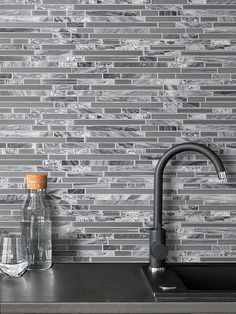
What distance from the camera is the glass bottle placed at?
6.90 feet

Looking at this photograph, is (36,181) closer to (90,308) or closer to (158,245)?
(158,245)

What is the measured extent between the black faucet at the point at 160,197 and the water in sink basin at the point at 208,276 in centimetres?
11

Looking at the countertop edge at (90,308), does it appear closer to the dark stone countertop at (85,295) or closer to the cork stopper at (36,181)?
the dark stone countertop at (85,295)

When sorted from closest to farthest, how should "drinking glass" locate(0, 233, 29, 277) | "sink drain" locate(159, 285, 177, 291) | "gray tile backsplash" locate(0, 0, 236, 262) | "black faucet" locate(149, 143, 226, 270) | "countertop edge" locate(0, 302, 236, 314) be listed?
"countertop edge" locate(0, 302, 236, 314)
"sink drain" locate(159, 285, 177, 291)
"drinking glass" locate(0, 233, 29, 277)
"black faucet" locate(149, 143, 226, 270)
"gray tile backsplash" locate(0, 0, 236, 262)

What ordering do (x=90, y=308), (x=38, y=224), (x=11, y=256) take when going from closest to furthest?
(x=90, y=308)
(x=11, y=256)
(x=38, y=224)

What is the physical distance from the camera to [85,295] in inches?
65.5

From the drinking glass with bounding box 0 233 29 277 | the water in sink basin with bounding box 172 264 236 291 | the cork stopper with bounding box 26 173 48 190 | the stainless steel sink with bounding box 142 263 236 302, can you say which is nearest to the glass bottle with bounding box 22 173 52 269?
the cork stopper with bounding box 26 173 48 190

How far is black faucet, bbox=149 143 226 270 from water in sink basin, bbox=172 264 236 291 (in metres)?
0.11

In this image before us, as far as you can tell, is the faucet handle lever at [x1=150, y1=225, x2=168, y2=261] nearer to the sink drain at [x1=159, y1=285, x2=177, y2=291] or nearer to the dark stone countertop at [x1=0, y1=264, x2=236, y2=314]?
the dark stone countertop at [x1=0, y1=264, x2=236, y2=314]

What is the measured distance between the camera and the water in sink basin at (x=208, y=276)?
2.10m

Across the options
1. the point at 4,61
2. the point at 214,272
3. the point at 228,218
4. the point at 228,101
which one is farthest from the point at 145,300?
the point at 4,61

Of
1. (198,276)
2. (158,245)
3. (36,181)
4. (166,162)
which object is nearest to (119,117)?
(166,162)

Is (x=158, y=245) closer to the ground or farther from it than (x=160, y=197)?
closer to the ground

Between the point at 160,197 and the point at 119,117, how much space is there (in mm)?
352
